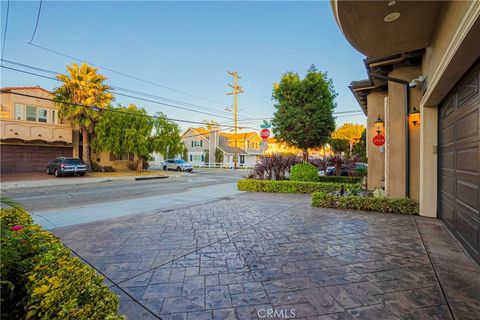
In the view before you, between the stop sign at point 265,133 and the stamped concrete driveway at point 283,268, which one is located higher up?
the stop sign at point 265,133

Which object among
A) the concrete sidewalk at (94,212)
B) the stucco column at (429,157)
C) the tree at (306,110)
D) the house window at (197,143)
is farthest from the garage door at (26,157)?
the stucco column at (429,157)

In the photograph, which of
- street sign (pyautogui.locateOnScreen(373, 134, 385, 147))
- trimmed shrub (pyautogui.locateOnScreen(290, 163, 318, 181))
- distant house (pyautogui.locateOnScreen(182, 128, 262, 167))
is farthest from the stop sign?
distant house (pyautogui.locateOnScreen(182, 128, 262, 167))

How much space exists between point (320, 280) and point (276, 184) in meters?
8.47

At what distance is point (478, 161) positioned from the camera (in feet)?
10.9

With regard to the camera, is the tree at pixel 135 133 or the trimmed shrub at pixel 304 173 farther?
the tree at pixel 135 133

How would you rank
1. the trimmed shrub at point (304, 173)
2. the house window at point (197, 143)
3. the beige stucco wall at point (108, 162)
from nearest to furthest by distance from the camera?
the trimmed shrub at point (304, 173) < the beige stucco wall at point (108, 162) < the house window at point (197, 143)

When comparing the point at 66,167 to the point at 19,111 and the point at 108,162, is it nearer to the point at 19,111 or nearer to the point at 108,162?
the point at 108,162

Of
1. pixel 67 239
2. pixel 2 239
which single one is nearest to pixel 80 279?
pixel 2 239

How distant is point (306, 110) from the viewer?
12.2m

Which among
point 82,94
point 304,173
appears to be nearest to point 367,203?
point 304,173

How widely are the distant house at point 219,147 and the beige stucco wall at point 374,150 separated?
3082cm

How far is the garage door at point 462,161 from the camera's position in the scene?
3416 millimetres

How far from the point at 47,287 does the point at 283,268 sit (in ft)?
8.73

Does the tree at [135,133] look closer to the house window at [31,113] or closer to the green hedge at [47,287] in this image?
the house window at [31,113]
